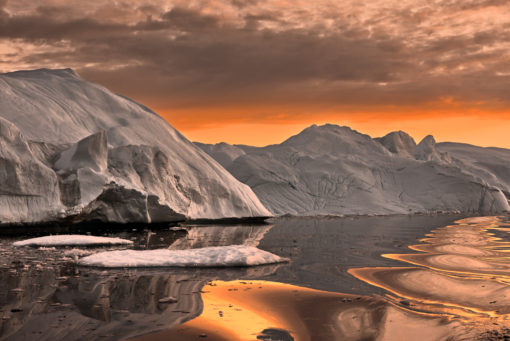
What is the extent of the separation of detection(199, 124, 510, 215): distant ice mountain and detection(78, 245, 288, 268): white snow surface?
136ft

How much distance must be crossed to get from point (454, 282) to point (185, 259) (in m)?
5.96

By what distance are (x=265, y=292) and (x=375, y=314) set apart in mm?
2201

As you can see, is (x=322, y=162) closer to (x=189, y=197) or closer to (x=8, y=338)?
(x=189, y=197)

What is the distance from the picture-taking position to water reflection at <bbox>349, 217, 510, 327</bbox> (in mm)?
7479

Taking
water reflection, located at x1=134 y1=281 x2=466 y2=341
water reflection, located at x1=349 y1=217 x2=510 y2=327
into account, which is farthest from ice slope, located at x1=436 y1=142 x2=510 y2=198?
water reflection, located at x1=134 y1=281 x2=466 y2=341

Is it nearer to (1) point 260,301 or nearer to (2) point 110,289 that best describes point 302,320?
(1) point 260,301

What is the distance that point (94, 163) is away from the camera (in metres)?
24.7

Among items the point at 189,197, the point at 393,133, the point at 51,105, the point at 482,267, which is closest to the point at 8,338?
the point at 482,267

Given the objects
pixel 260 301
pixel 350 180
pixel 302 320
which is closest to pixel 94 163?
pixel 260 301

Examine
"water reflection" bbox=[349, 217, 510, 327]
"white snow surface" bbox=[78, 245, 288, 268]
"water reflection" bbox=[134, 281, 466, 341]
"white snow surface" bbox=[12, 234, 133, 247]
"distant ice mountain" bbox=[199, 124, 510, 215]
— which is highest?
"distant ice mountain" bbox=[199, 124, 510, 215]

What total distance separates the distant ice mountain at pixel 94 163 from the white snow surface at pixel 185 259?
1103 centimetres

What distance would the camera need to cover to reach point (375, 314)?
712cm

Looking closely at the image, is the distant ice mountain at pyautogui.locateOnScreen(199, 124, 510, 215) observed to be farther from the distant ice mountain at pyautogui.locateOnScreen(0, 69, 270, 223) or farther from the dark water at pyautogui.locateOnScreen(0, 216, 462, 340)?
the dark water at pyautogui.locateOnScreen(0, 216, 462, 340)

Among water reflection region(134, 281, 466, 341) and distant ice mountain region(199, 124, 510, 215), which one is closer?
water reflection region(134, 281, 466, 341)
